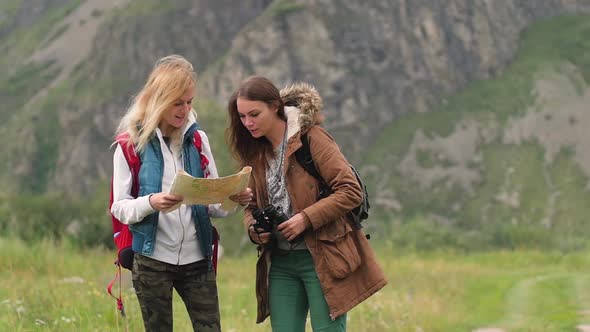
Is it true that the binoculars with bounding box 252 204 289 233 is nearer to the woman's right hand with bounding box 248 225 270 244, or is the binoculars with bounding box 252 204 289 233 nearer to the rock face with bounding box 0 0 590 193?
the woman's right hand with bounding box 248 225 270 244

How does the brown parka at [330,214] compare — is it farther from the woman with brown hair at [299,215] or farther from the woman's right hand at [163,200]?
the woman's right hand at [163,200]

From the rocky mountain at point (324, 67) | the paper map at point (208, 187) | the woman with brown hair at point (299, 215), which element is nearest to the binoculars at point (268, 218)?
the woman with brown hair at point (299, 215)

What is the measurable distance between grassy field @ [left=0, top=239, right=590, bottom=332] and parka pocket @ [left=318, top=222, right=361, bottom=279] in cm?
297

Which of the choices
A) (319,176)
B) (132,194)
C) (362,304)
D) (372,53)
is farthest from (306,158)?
(372,53)

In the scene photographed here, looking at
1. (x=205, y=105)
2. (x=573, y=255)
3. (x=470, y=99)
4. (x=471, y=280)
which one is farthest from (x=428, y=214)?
(x=471, y=280)

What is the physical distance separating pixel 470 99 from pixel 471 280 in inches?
4201

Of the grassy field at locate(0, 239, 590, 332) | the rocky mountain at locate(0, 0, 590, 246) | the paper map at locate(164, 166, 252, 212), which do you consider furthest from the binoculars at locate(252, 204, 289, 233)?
the rocky mountain at locate(0, 0, 590, 246)

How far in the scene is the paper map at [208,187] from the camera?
5.09 meters

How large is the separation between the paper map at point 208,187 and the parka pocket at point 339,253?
531mm

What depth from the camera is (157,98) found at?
5.38 metres

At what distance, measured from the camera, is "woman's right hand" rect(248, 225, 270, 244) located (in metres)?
5.57

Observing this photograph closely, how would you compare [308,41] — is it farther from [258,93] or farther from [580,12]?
[258,93]

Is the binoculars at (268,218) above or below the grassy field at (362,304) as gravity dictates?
above

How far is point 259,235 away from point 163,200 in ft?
2.14
